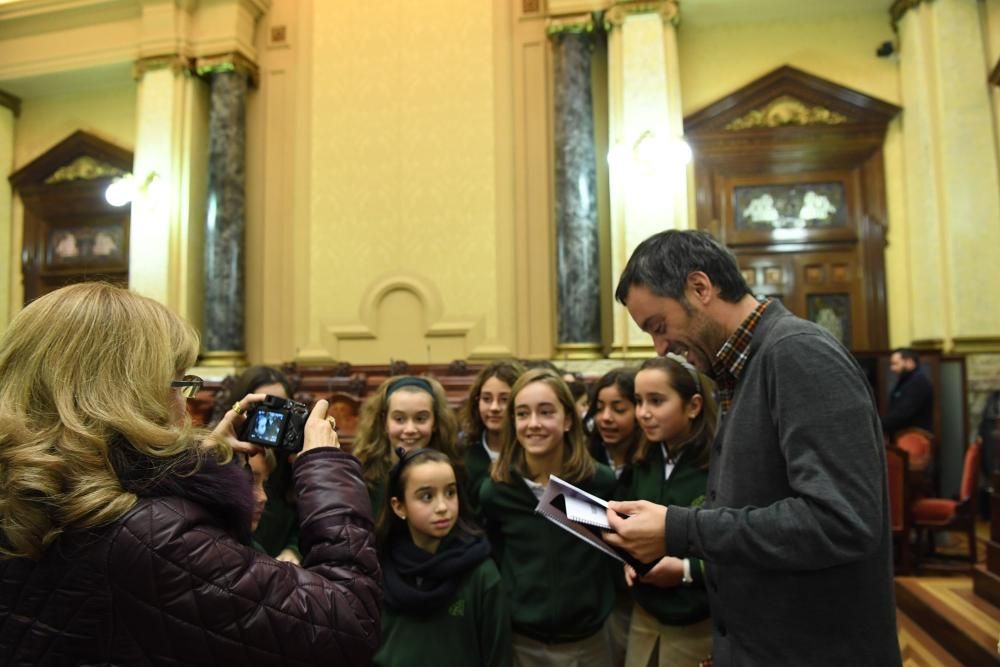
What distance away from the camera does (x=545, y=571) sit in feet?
7.23

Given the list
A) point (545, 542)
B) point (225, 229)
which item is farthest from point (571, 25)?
point (545, 542)

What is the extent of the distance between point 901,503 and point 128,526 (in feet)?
14.6

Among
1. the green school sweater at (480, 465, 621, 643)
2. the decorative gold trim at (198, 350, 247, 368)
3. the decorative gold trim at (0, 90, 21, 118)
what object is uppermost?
the decorative gold trim at (0, 90, 21, 118)

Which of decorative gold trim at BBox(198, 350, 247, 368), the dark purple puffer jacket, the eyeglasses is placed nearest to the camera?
the dark purple puffer jacket

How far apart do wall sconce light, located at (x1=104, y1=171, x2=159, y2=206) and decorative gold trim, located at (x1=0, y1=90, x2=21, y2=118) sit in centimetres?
252

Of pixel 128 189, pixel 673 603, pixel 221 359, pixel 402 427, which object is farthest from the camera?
pixel 128 189

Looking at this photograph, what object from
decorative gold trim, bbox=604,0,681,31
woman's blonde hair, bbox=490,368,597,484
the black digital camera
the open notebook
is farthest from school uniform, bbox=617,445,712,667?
decorative gold trim, bbox=604,0,681,31

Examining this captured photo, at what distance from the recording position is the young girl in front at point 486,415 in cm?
296

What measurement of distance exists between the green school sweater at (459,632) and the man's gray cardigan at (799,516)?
76cm

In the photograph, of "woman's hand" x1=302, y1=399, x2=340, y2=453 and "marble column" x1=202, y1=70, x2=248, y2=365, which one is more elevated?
"marble column" x1=202, y1=70, x2=248, y2=365

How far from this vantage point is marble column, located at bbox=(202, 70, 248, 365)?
6.87 m

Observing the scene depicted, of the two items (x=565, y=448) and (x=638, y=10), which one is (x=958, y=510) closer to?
(x=565, y=448)

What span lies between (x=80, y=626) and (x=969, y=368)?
631 centimetres

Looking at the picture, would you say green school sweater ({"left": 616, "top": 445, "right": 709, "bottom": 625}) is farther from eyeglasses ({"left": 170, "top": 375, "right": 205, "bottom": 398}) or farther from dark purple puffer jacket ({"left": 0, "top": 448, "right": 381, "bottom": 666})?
eyeglasses ({"left": 170, "top": 375, "right": 205, "bottom": 398})
